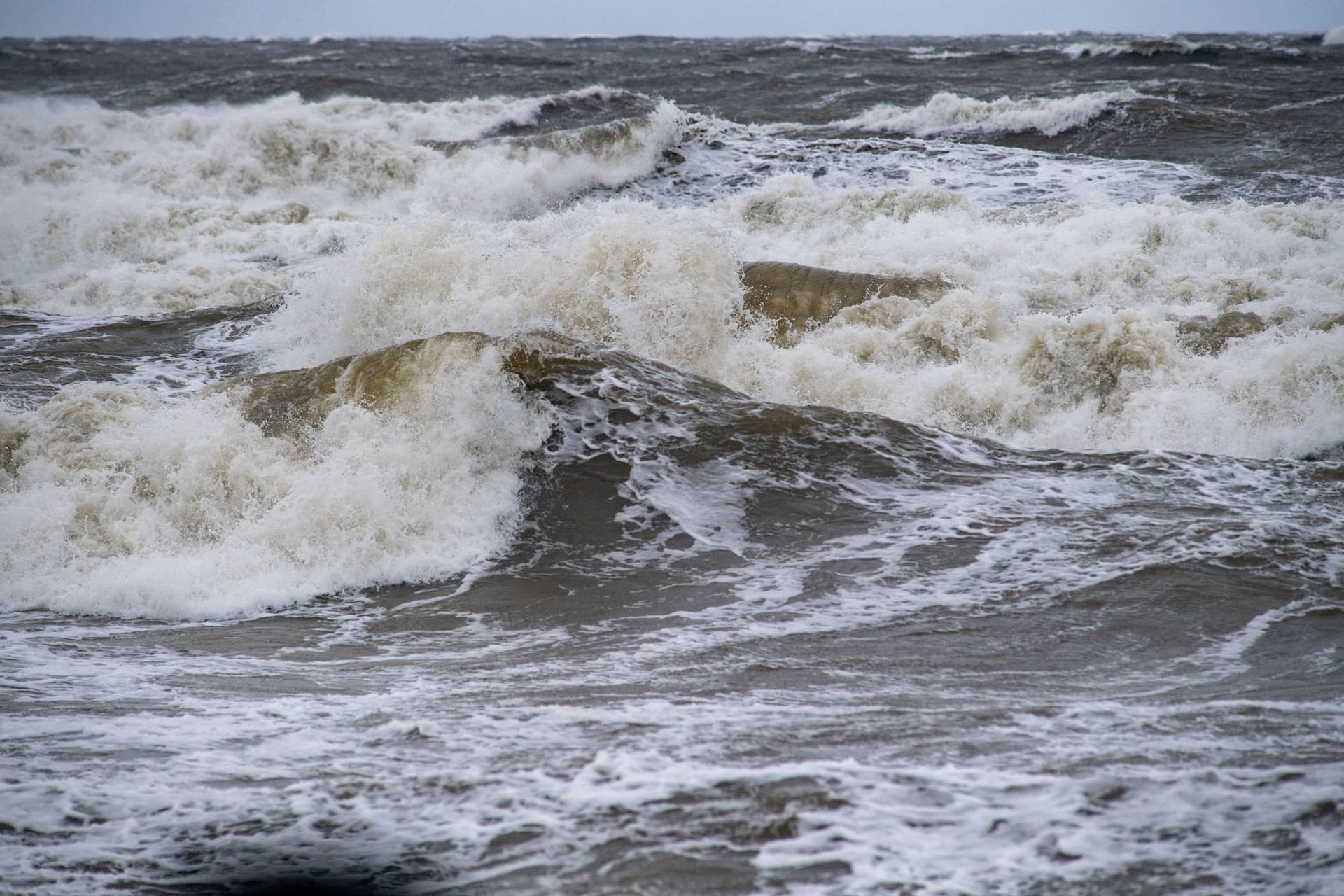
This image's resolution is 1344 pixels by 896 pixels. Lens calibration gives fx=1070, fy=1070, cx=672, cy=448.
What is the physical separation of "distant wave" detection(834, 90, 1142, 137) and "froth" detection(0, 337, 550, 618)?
50.4 feet

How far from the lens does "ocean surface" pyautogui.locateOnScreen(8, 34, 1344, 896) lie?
9.89ft

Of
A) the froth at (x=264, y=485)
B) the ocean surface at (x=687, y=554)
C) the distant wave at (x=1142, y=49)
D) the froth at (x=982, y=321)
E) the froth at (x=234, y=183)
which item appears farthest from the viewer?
the distant wave at (x=1142, y=49)

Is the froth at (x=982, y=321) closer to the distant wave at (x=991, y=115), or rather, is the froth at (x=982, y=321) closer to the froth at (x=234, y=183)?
the froth at (x=234, y=183)

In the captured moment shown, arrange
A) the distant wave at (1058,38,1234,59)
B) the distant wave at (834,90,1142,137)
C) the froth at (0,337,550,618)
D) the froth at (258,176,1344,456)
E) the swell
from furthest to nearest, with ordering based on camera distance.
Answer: the distant wave at (1058,38,1234,59) < the distant wave at (834,90,1142,137) < the froth at (258,176,1344,456) < the froth at (0,337,550,618) < the swell

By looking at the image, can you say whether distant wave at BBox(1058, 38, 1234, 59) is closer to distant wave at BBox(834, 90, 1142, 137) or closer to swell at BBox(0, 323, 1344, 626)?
distant wave at BBox(834, 90, 1142, 137)

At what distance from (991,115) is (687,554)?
17013mm

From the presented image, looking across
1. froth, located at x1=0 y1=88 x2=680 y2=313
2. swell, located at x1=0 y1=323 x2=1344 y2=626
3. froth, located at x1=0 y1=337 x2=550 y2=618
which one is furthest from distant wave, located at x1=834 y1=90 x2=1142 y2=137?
froth, located at x1=0 y1=337 x2=550 y2=618

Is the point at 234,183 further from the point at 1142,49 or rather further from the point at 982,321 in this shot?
the point at 1142,49

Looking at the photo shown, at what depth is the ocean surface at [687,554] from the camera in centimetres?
301

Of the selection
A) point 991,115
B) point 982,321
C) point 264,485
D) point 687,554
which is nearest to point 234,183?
point 264,485

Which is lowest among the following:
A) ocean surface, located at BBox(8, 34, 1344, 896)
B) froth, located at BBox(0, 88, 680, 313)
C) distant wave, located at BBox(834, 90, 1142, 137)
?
ocean surface, located at BBox(8, 34, 1344, 896)

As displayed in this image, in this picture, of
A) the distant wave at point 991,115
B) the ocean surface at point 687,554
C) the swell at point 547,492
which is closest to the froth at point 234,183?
the ocean surface at point 687,554

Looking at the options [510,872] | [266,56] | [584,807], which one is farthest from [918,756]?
[266,56]

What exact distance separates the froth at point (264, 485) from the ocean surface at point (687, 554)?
0.03 meters
